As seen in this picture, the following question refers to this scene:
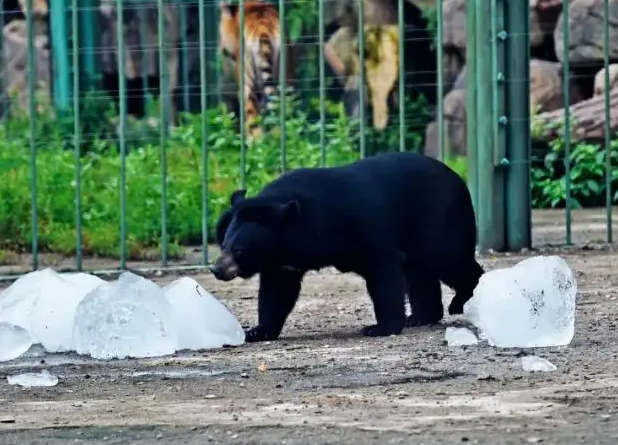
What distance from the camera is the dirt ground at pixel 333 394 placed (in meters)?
4.48

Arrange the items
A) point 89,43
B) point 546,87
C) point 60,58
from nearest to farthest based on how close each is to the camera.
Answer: point 546,87, point 60,58, point 89,43

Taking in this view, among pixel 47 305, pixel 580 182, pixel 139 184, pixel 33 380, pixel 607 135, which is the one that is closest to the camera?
pixel 33 380

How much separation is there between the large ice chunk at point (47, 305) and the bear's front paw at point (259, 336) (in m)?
0.71

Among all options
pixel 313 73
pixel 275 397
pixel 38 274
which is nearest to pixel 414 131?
pixel 313 73

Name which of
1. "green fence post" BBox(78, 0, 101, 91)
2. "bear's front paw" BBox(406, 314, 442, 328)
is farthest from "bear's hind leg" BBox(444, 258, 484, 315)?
"green fence post" BBox(78, 0, 101, 91)

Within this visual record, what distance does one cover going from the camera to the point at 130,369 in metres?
6.18

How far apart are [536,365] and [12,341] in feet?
7.30

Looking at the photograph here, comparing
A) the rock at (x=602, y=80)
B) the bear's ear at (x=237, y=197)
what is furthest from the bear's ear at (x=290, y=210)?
the rock at (x=602, y=80)

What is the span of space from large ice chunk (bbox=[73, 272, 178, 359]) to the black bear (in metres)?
0.50

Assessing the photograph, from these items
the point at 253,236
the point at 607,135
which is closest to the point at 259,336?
the point at 253,236

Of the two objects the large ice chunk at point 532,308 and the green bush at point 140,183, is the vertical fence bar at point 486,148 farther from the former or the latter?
the large ice chunk at point 532,308

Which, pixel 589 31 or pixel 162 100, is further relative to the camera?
pixel 589 31

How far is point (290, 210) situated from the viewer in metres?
6.81

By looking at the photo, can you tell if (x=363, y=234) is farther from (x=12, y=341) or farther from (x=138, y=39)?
(x=138, y=39)
